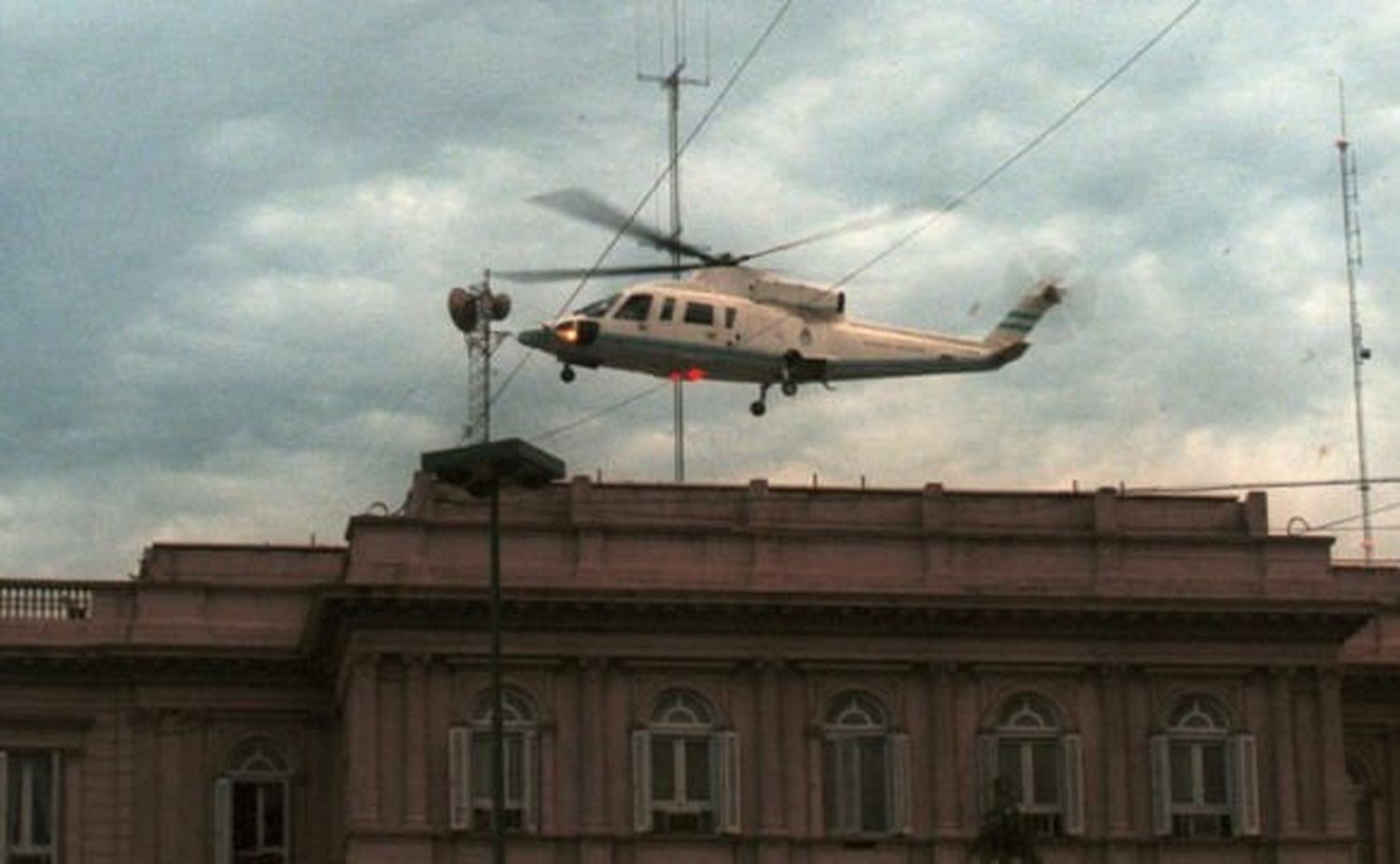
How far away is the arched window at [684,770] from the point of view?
69312 millimetres

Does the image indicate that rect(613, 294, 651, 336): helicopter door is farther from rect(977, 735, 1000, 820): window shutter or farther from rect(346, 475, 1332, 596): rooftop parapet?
rect(977, 735, 1000, 820): window shutter

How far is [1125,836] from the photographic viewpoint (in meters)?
70.4

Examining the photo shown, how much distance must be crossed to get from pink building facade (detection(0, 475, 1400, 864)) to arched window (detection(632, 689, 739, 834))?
0.06m

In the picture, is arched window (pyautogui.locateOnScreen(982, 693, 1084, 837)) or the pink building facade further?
arched window (pyautogui.locateOnScreen(982, 693, 1084, 837))

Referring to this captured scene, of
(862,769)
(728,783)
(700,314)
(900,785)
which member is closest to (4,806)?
(728,783)

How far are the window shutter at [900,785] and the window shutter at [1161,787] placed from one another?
4895 mm

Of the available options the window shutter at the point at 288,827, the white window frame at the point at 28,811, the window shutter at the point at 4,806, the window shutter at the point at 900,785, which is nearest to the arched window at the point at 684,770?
the window shutter at the point at 900,785

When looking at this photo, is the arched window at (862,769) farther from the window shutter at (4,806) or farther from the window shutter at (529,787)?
the window shutter at (4,806)

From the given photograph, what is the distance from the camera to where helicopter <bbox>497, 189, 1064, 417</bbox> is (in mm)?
65438

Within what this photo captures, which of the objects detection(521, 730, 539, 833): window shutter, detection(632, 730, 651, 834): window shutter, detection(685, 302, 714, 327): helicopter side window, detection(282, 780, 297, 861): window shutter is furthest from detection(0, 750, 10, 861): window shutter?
detection(685, 302, 714, 327): helicopter side window

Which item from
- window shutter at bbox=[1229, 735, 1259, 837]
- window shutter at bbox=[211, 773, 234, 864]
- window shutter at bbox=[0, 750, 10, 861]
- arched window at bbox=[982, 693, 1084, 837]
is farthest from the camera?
window shutter at bbox=[211, 773, 234, 864]

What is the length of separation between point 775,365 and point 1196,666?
1147cm

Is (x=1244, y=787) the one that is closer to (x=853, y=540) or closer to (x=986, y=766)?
(x=986, y=766)

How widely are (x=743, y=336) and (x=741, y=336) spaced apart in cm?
3
